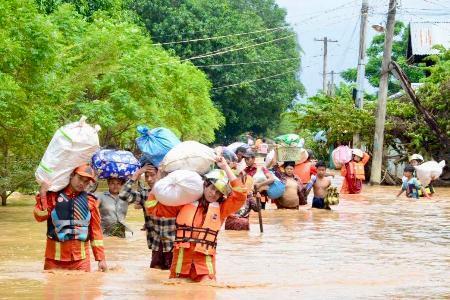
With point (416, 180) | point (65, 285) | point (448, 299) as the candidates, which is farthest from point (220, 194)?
point (416, 180)

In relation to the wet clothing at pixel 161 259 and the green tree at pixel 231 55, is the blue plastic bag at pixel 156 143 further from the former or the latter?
the green tree at pixel 231 55

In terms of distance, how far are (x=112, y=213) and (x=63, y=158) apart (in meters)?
4.83

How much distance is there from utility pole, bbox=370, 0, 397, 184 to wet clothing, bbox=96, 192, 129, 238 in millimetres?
21571

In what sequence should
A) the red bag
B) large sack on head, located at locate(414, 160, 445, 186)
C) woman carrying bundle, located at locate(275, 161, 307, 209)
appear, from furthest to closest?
the red bag → large sack on head, located at locate(414, 160, 445, 186) → woman carrying bundle, located at locate(275, 161, 307, 209)

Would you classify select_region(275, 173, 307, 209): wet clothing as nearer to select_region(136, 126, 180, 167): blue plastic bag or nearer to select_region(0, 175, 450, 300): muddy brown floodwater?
select_region(0, 175, 450, 300): muddy brown floodwater

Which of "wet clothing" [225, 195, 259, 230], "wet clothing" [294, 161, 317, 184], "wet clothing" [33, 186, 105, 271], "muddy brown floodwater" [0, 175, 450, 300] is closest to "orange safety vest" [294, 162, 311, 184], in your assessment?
"wet clothing" [294, 161, 317, 184]

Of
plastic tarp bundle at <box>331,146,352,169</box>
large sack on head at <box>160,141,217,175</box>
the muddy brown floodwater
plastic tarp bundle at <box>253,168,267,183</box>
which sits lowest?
the muddy brown floodwater

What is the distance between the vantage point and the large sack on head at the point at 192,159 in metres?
9.48

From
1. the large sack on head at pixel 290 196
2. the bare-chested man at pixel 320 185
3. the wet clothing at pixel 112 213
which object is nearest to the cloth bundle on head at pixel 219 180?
the wet clothing at pixel 112 213

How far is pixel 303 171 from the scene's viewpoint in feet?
76.8

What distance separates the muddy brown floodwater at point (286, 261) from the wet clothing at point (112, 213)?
0.51ft

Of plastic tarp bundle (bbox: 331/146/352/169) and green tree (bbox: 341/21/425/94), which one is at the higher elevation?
green tree (bbox: 341/21/425/94)

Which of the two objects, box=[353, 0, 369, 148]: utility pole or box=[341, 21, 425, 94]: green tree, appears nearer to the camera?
box=[353, 0, 369, 148]: utility pole

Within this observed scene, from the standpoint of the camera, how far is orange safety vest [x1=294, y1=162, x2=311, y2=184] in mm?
23328
